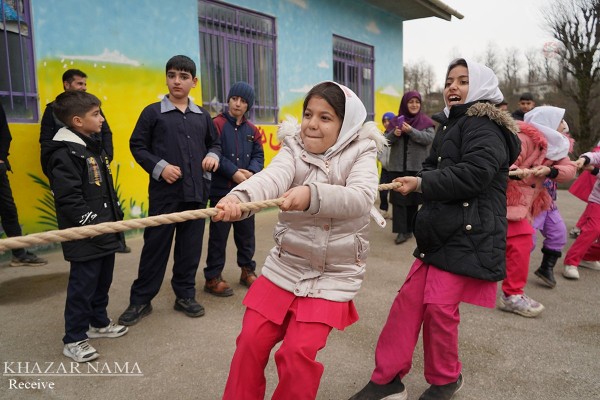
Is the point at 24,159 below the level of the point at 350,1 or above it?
below

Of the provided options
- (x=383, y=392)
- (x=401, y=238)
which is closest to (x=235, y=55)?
(x=401, y=238)

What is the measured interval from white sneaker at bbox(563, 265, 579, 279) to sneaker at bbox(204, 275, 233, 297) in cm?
328

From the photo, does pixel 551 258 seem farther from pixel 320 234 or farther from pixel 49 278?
pixel 49 278

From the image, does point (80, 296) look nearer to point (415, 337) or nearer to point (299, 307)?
point (299, 307)

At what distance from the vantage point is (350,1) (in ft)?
30.9

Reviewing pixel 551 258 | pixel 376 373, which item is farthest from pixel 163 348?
pixel 551 258

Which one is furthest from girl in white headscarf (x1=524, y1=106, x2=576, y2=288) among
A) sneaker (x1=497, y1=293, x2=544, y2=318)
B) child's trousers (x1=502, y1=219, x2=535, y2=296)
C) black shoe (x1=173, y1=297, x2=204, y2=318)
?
black shoe (x1=173, y1=297, x2=204, y2=318)

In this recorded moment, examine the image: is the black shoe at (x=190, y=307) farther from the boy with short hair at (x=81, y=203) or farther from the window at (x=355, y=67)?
the window at (x=355, y=67)

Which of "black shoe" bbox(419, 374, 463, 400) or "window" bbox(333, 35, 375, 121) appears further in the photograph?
"window" bbox(333, 35, 375, 121)

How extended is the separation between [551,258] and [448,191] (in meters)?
2.65

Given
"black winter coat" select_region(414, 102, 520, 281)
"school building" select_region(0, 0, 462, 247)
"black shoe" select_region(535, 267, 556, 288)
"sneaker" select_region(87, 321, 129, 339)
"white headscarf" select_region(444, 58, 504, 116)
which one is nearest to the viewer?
"black winter coat" select_region(414, 102, 520, 281)

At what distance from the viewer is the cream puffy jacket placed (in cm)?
193

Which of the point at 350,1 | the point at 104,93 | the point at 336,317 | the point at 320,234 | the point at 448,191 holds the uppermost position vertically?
the point at 350,1

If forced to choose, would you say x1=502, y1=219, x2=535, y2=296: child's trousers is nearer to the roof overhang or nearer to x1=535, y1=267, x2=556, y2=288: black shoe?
x1=535, y1=267, x2=556, y2=288: black shoe
